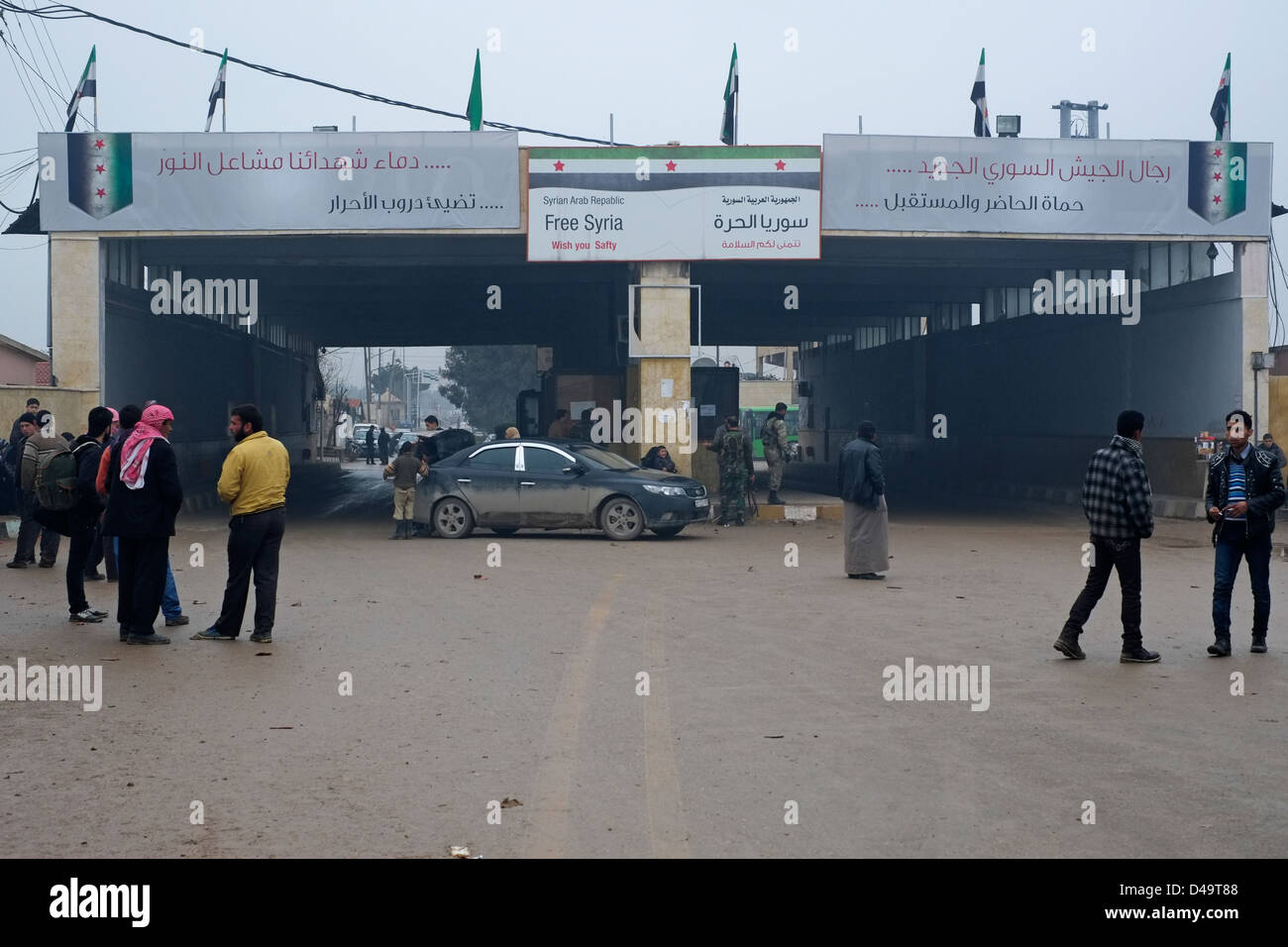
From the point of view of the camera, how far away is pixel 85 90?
A: 25312 millimetres

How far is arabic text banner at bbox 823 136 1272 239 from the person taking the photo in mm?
24641

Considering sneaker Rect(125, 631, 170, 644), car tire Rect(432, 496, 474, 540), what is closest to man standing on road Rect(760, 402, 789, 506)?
car tire Rect(432, 496, 474, 540)

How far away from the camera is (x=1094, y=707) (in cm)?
841

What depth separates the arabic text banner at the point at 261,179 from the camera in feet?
78.8

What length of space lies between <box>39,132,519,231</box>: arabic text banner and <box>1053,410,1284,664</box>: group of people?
16.6m

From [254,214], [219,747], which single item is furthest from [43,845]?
[254,214]

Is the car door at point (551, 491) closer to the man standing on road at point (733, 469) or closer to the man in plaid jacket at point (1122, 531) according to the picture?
the man standing on road at point (733, 469)

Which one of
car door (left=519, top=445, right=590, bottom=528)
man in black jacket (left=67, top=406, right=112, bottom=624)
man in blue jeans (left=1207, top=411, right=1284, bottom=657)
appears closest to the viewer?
man in blue jeans (left=1207, top=411, right=1284, bottom=657)

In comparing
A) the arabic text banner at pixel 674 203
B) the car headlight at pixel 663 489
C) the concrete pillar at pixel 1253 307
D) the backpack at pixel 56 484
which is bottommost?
the car headlight at pixel 663 489

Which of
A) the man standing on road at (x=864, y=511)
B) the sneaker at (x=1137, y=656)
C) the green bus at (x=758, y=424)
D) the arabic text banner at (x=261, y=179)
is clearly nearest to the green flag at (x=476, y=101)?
the arabic text banner at (x=261, y=179)

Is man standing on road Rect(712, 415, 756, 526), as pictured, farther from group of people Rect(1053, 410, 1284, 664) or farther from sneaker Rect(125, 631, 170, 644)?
sneaker Rect(125, 631, 170, 644)

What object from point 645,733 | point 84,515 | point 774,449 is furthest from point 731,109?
point 645,733

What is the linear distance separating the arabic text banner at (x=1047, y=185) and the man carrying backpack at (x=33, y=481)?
1439cm

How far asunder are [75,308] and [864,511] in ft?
51.3
